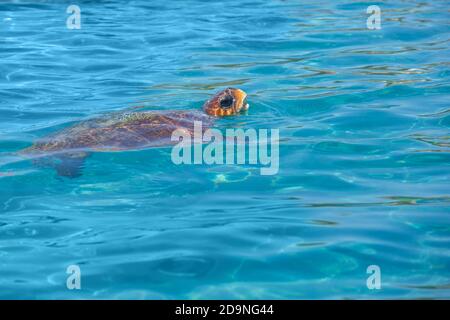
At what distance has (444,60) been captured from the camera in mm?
10086

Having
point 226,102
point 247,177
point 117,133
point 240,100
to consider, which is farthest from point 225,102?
point 247,177

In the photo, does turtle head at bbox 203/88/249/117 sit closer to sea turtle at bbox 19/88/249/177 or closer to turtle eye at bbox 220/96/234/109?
turtle eye at bbox 220/96/234/109

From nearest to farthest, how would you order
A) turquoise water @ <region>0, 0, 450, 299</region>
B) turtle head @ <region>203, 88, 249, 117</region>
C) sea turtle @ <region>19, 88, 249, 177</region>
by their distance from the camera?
turquoise water @ <region>0, 0, 450, 299</region> → sea turtle @ <region>19, 88, 249, 177</region> → turtle head @ <region>203, 88, 249, 117</region>

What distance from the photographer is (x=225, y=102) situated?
796 centimetres

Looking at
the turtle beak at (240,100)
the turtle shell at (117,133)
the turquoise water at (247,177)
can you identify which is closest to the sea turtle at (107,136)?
the turtle shell at (117,133)

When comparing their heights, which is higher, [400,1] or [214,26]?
[400,1]

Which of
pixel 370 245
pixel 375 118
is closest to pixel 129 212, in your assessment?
pixel 370 245

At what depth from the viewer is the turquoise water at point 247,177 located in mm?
4848

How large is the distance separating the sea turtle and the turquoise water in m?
0.12

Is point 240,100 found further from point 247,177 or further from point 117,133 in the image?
point 247,177

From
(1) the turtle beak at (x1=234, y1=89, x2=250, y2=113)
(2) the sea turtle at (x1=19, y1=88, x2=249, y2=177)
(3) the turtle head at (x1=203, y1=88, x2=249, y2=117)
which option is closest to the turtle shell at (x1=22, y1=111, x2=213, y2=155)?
(2) the sea turtle at (x1=19, y1=88, x2=249, y2=177)

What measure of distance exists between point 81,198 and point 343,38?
640 centimetres

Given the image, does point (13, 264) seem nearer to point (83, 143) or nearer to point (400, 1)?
point (83, 143)

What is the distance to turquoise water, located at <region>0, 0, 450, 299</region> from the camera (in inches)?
191
